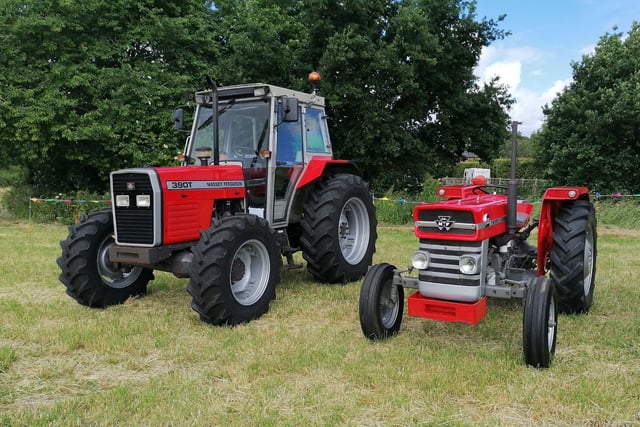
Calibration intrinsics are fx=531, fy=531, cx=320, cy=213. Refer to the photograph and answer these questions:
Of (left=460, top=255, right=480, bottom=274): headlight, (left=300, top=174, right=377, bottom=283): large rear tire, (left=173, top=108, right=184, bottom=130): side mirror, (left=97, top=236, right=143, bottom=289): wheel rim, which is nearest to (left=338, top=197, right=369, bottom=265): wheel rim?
(left=300, top=174, right=377, bottom=283): large rear tire

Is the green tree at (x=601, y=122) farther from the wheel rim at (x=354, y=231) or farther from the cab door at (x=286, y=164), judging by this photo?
the cab door at (x=286, y=164)

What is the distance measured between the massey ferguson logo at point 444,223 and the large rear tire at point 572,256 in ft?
4.09

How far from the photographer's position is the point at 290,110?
17.7 ft

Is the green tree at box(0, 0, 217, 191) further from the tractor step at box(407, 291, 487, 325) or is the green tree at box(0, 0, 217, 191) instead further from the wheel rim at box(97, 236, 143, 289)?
the tractor step at box(407, 291, 487, 325)

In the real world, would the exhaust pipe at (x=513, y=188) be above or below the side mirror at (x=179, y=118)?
below

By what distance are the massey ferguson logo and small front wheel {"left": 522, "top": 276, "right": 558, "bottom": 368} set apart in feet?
2.23

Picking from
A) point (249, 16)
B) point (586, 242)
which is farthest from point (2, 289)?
point (249, 16)

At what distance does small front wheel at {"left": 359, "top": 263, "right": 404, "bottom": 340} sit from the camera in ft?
12.9

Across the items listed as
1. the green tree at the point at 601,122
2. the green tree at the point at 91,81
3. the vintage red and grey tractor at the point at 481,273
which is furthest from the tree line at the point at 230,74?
the vintage red and grey tractor at the point at 481,273

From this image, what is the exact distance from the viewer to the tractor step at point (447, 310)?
12.0 ft

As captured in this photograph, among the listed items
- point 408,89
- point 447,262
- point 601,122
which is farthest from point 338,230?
point 601,122

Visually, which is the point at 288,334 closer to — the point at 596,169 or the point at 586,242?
the point at 586,242

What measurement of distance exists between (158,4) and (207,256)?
12690 millimetres

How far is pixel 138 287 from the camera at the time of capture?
557cm
